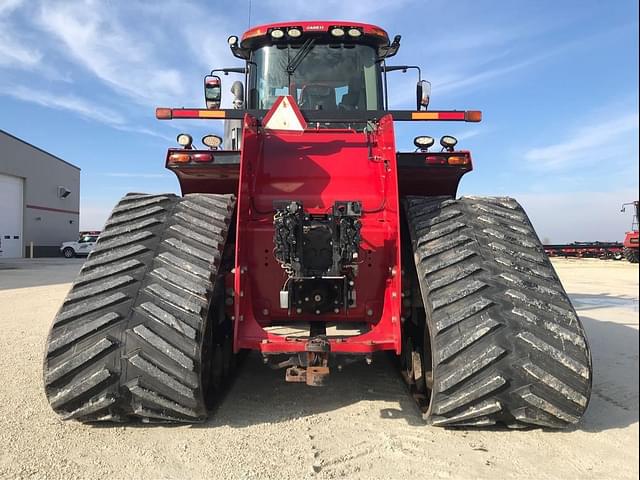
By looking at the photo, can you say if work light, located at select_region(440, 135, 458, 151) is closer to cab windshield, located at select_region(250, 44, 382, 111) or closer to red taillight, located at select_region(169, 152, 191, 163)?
cab windshield, located at select_region(250, 44, 382, 111)

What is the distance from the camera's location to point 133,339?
320cm

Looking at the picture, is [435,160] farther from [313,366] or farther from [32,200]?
[32,200]

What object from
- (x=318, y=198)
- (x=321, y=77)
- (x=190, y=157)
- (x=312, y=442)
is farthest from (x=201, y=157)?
(x=312, y=442)

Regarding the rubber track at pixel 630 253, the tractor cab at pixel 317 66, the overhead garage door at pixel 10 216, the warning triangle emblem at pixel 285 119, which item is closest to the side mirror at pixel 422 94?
the tractor cab at pixel 317 66

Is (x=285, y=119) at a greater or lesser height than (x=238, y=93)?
lesser

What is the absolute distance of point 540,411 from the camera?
313 centimetres

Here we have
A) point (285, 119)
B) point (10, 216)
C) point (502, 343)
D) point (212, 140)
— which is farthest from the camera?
point (10, 216)

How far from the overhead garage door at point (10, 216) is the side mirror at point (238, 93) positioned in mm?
30438

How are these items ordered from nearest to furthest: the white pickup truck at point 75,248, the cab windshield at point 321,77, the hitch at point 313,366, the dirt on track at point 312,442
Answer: the dirt on track at point 312,442, the hitch at point 313,366, the cab windshield at point 321,77, the white pickup truck at point 75,248

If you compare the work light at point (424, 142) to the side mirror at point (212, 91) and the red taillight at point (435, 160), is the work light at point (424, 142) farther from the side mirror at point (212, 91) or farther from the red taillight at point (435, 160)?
the side mirror at point (212, 91)

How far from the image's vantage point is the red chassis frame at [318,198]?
364 centimetres

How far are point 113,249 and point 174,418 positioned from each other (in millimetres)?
1260

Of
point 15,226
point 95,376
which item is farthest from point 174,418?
point 15,226

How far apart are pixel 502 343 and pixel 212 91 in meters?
3.90
